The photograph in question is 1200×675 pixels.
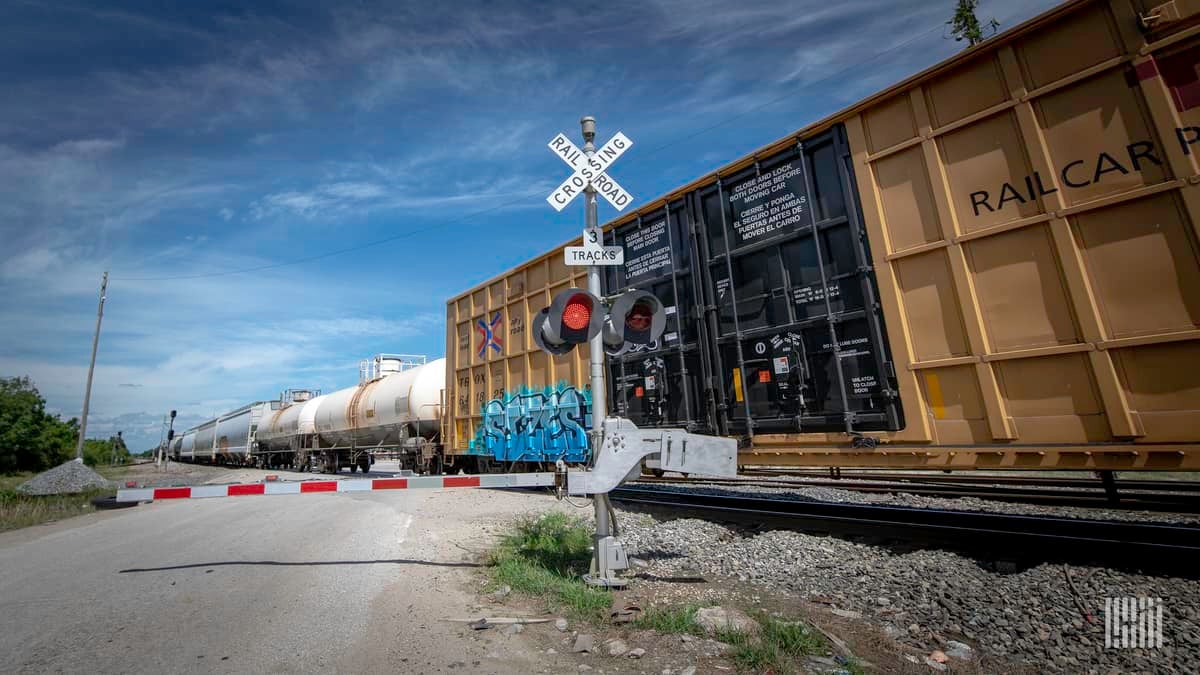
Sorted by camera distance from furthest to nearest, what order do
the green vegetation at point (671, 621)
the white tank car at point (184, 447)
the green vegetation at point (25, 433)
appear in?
the white tank car at point (184, 447) < the green vegetation at point (25, 433) < the green vegetation at point (671, 621)

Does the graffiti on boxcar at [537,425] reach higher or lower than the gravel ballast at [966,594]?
higher

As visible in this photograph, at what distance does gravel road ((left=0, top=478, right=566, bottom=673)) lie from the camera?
10.8 feet

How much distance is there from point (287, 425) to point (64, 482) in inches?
519

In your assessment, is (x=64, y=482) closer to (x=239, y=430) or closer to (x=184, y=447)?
(x=239, y=430)

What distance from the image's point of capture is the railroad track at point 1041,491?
221 inches

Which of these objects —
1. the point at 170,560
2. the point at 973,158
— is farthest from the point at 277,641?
the point at 973,158

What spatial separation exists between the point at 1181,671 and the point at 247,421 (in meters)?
38.5

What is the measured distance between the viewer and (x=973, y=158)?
17.2ft

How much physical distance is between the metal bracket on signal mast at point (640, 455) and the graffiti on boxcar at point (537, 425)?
5.23 meters

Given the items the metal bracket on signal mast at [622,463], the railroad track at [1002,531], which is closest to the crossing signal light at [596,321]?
the metal bracket on signal mast at [622,463]

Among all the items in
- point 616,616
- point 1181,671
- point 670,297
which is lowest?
point 1181,671

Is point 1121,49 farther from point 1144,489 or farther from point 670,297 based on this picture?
point 1144,489

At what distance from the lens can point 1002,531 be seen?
4.68 m

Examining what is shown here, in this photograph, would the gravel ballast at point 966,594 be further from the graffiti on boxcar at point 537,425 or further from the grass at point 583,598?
the graffiti on boxcar at point 537,425
